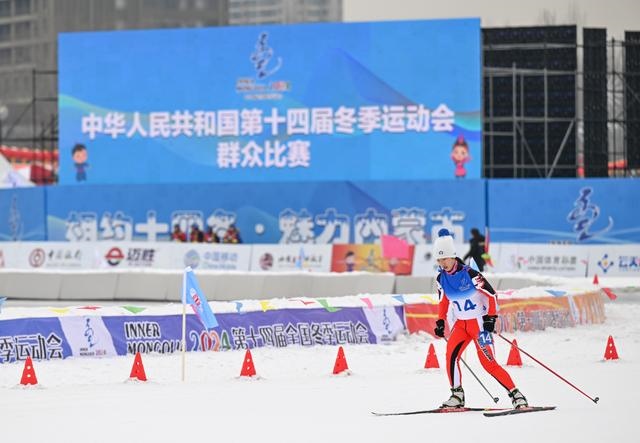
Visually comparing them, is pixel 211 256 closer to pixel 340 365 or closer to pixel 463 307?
pixel 340 365

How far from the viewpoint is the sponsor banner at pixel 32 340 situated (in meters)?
16.8

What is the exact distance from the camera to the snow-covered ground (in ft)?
33.7

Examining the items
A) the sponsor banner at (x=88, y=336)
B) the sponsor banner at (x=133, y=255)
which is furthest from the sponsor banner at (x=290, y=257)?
the sponsor banner at (x=88, y=336)

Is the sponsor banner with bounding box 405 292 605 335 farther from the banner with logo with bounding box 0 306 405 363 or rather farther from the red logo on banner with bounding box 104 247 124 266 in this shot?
the red logo on banner with bounding box 104 247 124 266

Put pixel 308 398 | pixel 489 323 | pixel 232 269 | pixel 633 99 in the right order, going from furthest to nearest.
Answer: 1. pixel 633 99
2. pixel 232 269
3. pixel 308 398
4. pixel 489 323

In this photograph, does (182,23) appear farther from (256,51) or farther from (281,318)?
(281,318)

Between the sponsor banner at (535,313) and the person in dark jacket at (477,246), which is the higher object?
the person in dark jacket at (477,246)

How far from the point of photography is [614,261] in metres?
34.6

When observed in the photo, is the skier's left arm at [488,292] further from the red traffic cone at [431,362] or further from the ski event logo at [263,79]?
the ski event logo at [263,79]

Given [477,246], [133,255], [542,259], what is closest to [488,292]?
[477,246]

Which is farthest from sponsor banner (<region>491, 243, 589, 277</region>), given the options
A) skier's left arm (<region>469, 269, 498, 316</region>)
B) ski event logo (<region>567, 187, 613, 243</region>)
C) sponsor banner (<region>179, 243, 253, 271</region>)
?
skier's left arm (<region>469, 269, 498, 316</region>)

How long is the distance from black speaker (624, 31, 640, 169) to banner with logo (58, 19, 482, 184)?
5818 mm

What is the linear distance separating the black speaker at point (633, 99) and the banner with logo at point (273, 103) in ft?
19.1

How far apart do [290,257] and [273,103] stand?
8.11 metres
